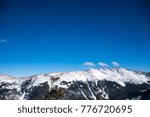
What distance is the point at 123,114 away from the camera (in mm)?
3080

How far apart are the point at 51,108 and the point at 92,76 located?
184548mm

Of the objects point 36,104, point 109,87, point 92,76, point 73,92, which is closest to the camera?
point 36,104

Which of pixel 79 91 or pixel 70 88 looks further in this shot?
pixel 70 88

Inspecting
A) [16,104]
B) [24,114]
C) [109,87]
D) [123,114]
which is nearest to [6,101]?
[16,104]

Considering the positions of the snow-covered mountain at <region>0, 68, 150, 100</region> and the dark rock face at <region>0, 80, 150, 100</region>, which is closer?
the dark rock face at <region>0, 80, 150, 100</region>

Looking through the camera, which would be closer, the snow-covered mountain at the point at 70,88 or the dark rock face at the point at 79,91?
the dark rock face at the point at 79,91

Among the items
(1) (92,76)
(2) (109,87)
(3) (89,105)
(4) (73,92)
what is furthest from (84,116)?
(1) (92,76)

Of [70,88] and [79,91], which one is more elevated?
[70,88]

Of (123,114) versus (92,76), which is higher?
(92,76)

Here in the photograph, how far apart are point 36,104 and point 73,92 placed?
13111cm

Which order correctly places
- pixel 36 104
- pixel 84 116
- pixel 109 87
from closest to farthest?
1. pixel 84 116
2. pixel 36 104
3. pixel 109 87

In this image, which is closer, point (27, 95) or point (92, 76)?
point (27, 95)

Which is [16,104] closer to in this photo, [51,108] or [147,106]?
[51,108]

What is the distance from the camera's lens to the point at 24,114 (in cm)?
312
